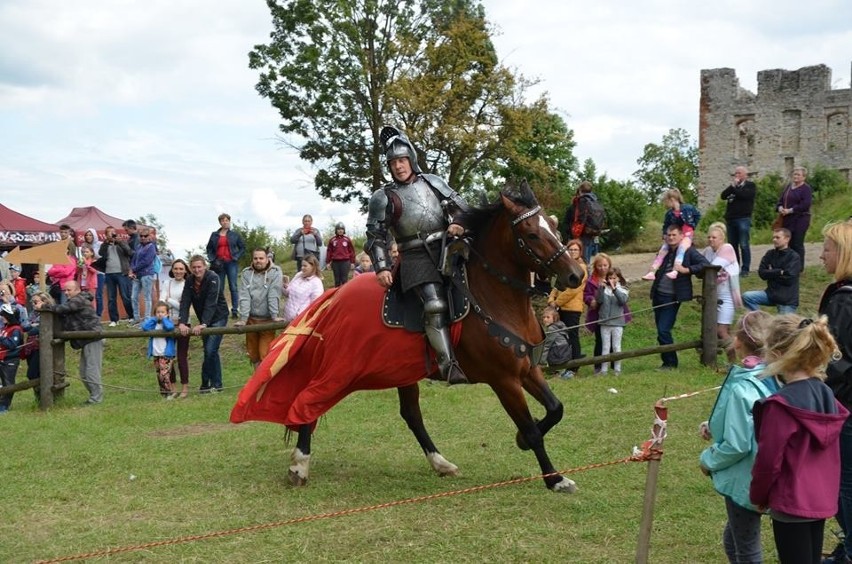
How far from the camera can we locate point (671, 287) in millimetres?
11367

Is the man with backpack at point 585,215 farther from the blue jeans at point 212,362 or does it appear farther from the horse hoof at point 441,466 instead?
the horse hoof at point 441,466

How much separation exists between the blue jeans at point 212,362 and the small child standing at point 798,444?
357 inches

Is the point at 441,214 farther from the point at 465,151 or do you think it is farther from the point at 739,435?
the point at 465,151

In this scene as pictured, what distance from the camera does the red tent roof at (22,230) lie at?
2122 cm

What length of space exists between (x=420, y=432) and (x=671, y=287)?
210 inches

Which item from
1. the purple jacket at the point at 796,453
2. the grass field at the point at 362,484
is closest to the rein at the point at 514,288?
the grass field at the point at 362,484

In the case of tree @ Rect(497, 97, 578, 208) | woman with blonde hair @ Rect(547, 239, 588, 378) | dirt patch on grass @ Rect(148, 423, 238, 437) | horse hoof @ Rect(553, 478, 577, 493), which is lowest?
dirt patch on grass @ Rect(148, 423, 238, 437)

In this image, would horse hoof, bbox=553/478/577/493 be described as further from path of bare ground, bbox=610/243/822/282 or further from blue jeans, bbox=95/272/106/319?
blue jeans, bbox=95/272/106/319

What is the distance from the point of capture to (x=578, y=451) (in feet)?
25.0

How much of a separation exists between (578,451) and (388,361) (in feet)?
6.99

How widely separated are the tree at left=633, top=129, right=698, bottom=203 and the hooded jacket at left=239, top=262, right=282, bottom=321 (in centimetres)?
4955

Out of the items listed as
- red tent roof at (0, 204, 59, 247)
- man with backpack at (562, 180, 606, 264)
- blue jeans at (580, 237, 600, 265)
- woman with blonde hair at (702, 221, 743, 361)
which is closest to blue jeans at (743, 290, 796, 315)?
woman with blonde hair at (702, 221, 743, 361)

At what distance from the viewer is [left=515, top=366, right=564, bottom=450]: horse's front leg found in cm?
645

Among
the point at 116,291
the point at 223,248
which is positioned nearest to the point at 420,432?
the point at 223,248
